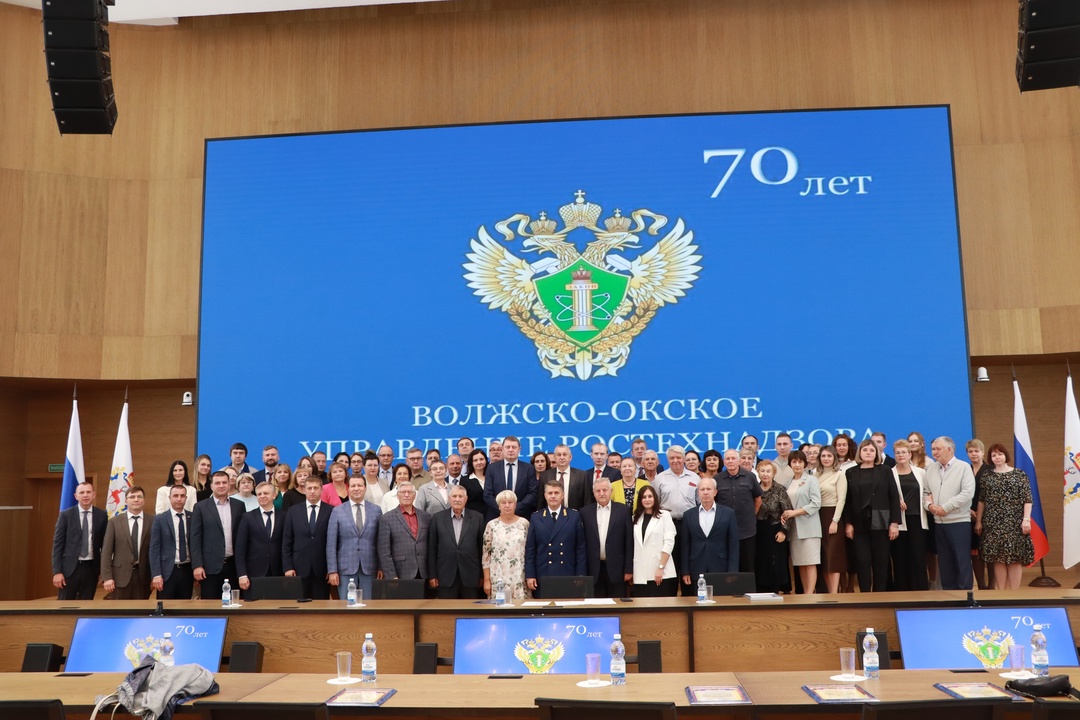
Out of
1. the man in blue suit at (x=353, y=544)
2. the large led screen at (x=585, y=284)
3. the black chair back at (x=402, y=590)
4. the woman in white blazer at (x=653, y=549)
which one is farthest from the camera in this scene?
the large led screen at (x=585, y=284)

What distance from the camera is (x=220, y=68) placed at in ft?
36.3

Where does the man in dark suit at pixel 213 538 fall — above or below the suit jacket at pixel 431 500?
below

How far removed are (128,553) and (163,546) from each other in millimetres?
391

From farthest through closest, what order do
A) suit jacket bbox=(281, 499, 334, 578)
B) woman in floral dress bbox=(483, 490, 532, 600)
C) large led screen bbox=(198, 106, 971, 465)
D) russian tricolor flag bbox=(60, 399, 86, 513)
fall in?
russian tricolor flag bbox=(60, 399, 86, 513)
large led screen bbox=(198, 106, 971, 465)
suit jacket bbox=(281, 499, 334, 578)
woman in floral dress bbox=(483, 490, 532, 600)

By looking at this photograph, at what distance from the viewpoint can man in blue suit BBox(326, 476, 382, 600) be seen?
672cm

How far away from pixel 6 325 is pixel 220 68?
373cm

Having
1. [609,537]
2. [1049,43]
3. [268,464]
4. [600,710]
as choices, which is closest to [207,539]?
[268,464]

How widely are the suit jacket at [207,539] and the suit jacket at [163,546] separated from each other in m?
0.12

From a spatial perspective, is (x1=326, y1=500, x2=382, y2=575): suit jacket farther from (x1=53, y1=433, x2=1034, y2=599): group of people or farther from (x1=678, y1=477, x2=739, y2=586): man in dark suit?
(x1=678, y1=477, x2=739, y2=586): man in dark suit

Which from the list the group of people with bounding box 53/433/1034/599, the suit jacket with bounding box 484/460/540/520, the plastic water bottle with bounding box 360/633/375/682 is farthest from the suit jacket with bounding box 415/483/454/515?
the plastic water bottle with bounding box 360/633/375/682

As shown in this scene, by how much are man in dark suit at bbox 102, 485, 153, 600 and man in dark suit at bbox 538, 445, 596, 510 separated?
10.1ft

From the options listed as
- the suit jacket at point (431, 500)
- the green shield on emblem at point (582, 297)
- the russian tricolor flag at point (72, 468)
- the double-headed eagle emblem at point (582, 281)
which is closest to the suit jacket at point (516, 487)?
the suit jacket at point (431, 500)

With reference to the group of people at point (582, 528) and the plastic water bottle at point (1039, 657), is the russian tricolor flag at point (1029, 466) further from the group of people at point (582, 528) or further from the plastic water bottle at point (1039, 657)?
the plastic water bottle at point (1039, 657)

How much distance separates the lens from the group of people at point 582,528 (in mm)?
6559
